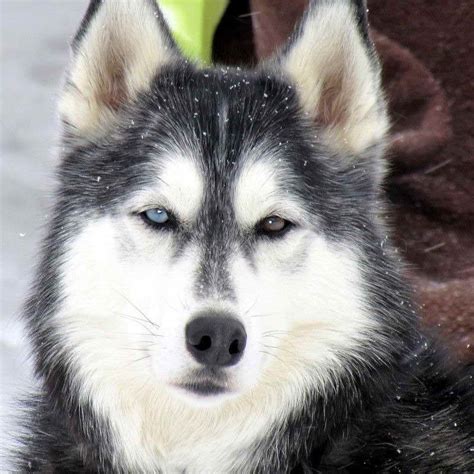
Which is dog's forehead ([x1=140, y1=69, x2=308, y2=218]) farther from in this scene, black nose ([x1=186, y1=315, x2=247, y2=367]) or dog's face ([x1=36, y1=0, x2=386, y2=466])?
black nose ([x1=186, y1=315, x2=247, y2=367])

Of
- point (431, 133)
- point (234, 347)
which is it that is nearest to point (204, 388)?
point (234, 347)

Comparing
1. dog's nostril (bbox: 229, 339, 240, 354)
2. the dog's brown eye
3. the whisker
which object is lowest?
dog's nostril (bbox: 229, 339, 240, 354)

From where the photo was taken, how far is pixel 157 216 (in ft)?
6.80

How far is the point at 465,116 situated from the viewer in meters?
3.43

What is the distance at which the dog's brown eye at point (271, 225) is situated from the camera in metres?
2.09

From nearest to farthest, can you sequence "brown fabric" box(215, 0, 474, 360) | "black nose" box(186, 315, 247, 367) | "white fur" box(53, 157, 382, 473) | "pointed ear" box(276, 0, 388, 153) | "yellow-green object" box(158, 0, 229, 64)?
"black nose" box(186, 315, 247, 367), "white fur" box(53, 157, 382, 473), "pointed ear" box(276, 0, 388, 153), "brown fabric" box(215, 0, 474, 360), "yellow-green object" box(158, 0, 229, 64)

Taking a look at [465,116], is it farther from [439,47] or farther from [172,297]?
[172,297]

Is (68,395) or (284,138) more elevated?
(284,138)

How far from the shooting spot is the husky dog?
2037mm

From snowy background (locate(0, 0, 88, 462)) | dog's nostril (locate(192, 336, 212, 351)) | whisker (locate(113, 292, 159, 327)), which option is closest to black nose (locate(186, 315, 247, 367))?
dog's nostril (locate(192, 336, 212, 351))

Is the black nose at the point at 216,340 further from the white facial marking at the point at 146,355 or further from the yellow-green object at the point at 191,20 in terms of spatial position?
the yellow-green object at the point at 191,20

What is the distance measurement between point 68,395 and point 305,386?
0.56m

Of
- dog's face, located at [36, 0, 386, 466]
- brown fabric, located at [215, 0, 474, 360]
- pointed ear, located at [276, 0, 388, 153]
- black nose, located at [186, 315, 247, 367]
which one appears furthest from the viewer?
brown fabric, located at [215, 0, 474, 360]

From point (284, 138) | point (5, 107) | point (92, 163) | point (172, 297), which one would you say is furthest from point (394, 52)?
point (5, 107)
